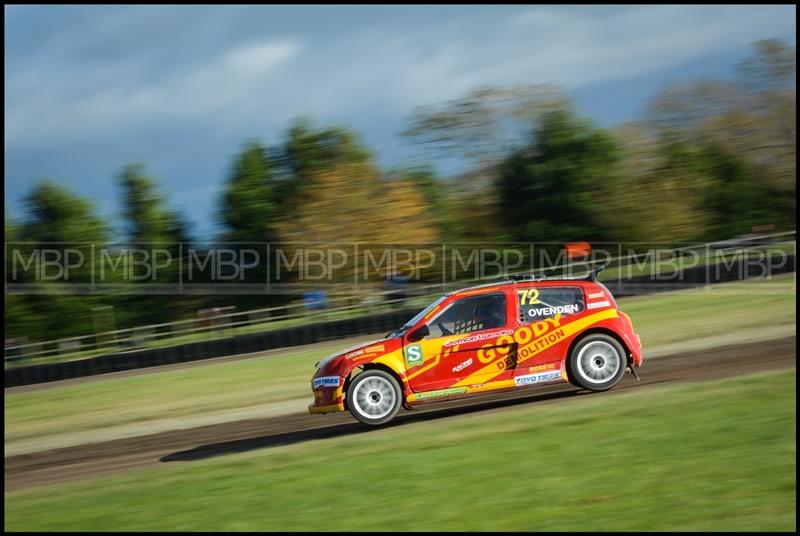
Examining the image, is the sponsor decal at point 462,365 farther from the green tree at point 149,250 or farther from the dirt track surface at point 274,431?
the green tree at point 149,250

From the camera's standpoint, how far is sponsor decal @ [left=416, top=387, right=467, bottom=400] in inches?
432

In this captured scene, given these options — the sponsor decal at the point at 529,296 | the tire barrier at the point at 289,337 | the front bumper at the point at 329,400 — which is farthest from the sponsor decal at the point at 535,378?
the tire barrier at the point at 289,337

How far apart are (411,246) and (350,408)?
32.1 m

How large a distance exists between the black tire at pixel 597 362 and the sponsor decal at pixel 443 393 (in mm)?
1453

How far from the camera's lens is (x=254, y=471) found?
9.15 metres

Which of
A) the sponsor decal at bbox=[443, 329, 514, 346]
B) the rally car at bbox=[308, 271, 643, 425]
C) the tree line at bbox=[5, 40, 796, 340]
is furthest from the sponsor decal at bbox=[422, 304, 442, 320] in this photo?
the tree line at bbox=[5, 40, 796, 340]

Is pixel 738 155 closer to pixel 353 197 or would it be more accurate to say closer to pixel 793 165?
pixel 793 165

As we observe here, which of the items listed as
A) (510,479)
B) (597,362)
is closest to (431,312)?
(597,362)

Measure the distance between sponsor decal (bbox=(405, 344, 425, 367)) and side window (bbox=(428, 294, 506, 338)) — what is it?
0.86 feet

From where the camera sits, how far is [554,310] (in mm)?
11297

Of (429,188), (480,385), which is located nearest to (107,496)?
(480,385)

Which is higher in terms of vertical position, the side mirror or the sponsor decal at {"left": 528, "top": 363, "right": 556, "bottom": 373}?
the side mirror

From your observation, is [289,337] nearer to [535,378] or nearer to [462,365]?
[462,365]

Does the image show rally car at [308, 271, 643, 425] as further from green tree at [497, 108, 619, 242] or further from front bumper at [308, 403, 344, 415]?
green tree at [497, 108, 619, 242]
